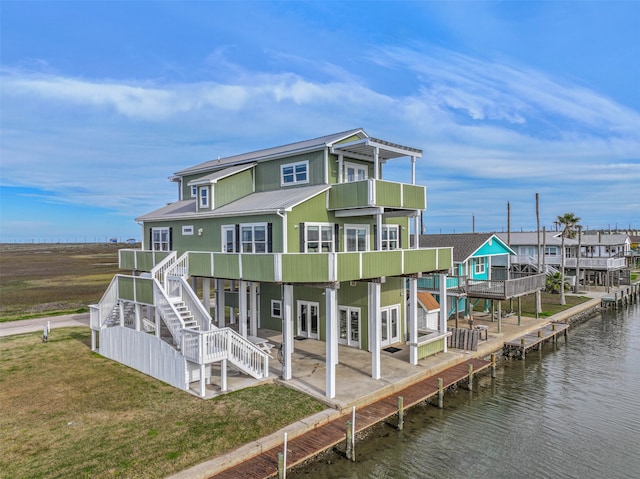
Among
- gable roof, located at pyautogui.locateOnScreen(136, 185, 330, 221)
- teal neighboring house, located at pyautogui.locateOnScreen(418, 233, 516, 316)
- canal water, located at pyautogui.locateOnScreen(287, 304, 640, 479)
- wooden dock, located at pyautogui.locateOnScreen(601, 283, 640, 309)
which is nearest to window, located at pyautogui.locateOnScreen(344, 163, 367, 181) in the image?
gable roof, located at pyautogui.locateOnScreen(136, 185, 330, 221)

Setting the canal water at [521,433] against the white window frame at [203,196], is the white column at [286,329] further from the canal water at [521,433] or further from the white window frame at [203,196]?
the white window frame at [203,196]

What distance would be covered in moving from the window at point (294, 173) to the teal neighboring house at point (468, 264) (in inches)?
436

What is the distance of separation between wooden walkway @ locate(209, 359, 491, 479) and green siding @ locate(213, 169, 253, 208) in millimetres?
12225

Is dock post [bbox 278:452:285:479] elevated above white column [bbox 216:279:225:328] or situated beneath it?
situated beneath

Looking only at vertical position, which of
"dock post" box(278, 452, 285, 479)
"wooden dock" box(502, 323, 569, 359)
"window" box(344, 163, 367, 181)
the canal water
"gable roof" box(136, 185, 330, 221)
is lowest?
the canal water

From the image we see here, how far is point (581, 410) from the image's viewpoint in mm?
15766

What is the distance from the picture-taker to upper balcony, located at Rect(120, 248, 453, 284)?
592 inches

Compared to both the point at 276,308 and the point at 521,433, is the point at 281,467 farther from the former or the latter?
the point at 276,308

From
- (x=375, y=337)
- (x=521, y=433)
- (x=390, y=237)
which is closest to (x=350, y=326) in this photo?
(x=375, y=337)

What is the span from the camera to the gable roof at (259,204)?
680 inches

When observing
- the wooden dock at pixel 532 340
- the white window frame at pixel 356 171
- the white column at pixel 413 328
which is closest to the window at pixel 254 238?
the white window frame at pixel 356 171

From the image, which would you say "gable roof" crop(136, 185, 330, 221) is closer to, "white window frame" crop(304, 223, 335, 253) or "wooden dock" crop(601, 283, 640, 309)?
"white window frame" crop(304, 223, 335, 253)

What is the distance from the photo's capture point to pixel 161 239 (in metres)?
24.1

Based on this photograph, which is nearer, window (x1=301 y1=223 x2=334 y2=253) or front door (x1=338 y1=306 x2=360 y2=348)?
window (x1=301 y1=223 x2=334 y2=253)
